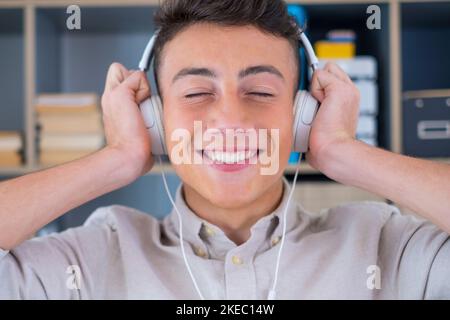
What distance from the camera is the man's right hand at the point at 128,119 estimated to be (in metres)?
0.89

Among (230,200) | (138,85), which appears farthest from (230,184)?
(138,85)

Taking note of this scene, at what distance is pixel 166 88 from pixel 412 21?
3.17 ft

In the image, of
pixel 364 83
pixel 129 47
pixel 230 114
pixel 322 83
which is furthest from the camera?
pixel 364 83

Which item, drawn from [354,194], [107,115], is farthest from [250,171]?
[354,194]

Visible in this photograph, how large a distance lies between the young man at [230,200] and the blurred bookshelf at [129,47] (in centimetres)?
69

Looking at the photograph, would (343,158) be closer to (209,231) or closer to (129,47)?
(209,231)

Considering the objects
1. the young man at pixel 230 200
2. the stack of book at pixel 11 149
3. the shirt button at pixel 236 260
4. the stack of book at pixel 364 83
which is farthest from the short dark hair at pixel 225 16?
the stack of book at pixel 11 149

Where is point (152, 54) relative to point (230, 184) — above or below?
above

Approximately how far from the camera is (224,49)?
0.86 metres

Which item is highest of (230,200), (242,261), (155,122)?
(155,122)

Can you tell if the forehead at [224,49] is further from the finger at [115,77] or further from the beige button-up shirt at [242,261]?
the beige button-up shirt at [242,261]

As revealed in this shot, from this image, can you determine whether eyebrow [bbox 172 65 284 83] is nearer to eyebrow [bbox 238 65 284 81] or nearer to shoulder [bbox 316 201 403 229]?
eyebrow [bbox 238 65 284 81]

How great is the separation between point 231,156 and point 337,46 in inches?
41.6

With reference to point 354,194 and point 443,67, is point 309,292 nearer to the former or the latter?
point 354,194
